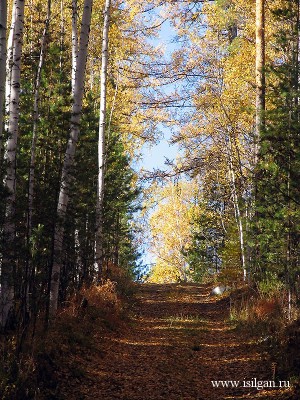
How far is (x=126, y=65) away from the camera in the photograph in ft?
54.1

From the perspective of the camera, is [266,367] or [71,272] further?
[71,272]

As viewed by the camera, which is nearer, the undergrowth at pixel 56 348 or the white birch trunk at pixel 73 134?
the undergrowth at pixel 56 348

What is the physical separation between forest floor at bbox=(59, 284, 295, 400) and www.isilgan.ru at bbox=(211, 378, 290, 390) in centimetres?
2

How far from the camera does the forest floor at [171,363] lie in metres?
6.54

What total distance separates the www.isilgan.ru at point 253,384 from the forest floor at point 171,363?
2 centimetres

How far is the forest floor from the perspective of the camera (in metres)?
6.54

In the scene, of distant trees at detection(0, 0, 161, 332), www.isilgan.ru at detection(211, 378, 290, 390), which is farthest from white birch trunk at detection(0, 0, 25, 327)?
www.isilgan.ru at detection(211, 378, 290, 390)

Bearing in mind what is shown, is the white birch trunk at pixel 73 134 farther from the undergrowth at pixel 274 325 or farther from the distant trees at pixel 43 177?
the undergrowth at pixel 274 325

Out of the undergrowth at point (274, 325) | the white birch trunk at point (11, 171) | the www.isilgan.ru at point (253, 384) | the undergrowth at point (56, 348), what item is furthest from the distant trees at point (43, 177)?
the undergrowth at point (274, 325)

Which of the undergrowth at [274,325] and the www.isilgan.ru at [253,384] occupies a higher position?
the undergrowth at [274,325]

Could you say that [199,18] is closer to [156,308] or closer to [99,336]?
[156,308]

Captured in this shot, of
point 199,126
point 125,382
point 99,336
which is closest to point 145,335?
point 99,336

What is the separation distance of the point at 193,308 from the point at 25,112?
22.6 feet

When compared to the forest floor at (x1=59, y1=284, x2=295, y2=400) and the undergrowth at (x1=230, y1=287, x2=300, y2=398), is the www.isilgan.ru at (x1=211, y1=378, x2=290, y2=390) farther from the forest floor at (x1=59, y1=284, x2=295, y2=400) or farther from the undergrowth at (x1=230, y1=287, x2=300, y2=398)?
the undergrowth at (x1=230, y1=287, x2=300, y2=398)
